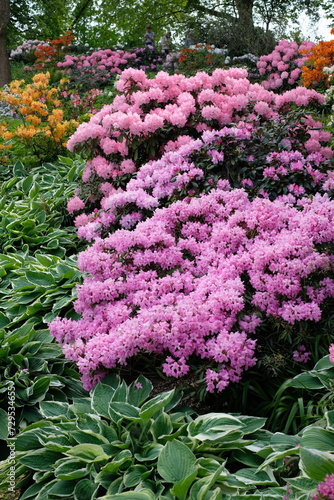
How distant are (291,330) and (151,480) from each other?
1.16 m

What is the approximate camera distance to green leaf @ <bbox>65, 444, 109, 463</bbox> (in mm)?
2164

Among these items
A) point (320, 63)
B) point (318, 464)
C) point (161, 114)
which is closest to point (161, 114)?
point (161, 114)

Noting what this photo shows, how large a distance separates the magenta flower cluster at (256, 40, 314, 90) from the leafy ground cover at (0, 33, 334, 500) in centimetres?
740

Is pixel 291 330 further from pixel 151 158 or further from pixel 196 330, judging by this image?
pixel 151 158

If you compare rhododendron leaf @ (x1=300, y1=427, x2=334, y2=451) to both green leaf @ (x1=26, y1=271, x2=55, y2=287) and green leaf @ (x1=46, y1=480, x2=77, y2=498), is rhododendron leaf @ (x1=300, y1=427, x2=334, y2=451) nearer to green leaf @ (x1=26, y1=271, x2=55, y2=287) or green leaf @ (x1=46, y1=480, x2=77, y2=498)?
green leaf @ (x1=46, y1=480, x2=77, y2=498)

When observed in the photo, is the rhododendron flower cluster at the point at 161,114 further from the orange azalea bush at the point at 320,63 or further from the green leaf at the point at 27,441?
the orange azalea bush at the point at 320,63

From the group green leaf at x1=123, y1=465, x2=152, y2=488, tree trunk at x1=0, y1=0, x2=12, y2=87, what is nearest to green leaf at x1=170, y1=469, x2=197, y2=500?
green leaf at x1=123, y1=465, x2=152, y2=488

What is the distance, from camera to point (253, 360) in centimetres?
255

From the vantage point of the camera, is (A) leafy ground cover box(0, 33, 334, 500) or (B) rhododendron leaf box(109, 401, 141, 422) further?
(B) rhododendron leaf box(109, 401, 141, 422)

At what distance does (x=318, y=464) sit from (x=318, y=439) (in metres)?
0.37

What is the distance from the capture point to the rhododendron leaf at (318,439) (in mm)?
1890

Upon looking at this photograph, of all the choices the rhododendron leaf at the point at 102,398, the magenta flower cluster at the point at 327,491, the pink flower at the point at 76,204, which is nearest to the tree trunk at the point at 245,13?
the pink flower at the point at 76,204

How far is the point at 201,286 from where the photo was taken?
2.91m

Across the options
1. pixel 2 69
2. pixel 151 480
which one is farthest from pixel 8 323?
pixel 2 69
